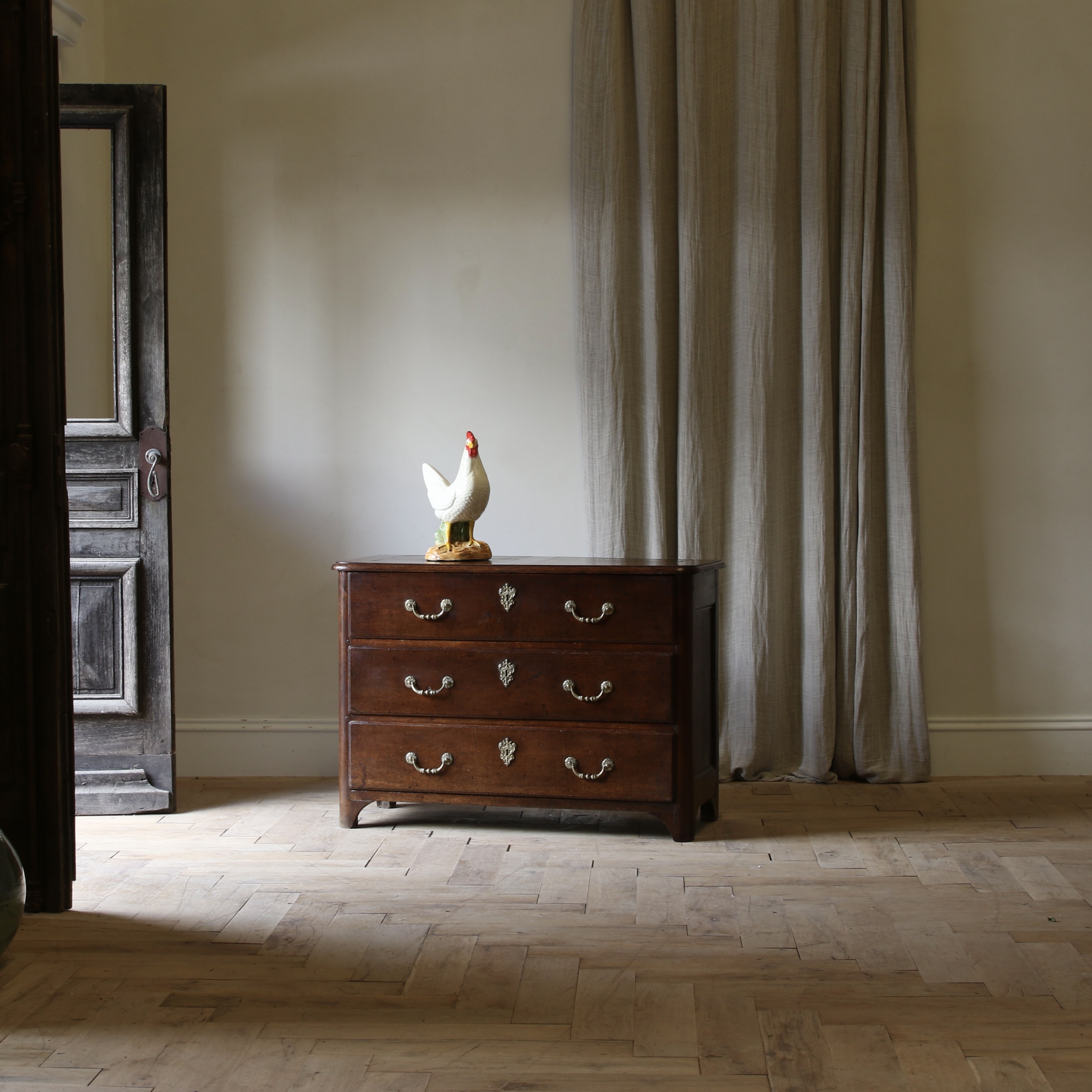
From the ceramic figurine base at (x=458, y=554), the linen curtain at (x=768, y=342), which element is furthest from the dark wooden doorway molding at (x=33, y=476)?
the linen curtain at (x=768, y=342)

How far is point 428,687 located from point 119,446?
119 cm

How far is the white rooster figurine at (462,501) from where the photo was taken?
2.90 meters

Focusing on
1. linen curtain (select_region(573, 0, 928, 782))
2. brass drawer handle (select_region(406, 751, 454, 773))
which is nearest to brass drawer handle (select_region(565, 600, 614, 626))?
brass drawer handle (select_region(406, 751, 454, 773))

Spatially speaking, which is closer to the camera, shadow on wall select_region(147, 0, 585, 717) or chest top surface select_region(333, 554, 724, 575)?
chest top surface select_region(333, 554, 724, 575)

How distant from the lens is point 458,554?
2.92m

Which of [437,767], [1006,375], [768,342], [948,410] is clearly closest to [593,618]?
[437,767]

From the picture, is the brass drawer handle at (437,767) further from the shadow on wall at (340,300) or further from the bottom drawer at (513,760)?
the shadow on wall at (340,300)

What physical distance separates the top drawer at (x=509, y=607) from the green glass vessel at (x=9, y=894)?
46.2 inches

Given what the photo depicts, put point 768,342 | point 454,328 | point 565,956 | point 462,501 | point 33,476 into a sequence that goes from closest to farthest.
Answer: point 565,956 < point 33,476 < point 462,501 < point 768,342 < point 454,328

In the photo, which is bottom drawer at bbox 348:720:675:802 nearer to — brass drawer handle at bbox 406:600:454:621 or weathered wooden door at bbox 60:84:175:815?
brass drawer handle at bbox 406:600:454:621

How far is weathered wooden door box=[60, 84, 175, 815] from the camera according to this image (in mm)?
3145

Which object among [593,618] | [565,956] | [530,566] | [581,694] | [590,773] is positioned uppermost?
[530,566]

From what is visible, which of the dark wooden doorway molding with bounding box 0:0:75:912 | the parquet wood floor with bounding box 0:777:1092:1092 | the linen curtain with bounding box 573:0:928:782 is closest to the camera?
the parquet wood floor with bounding box 0:777:1092:1092

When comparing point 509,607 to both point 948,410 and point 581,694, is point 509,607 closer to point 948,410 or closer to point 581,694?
point 581,694
